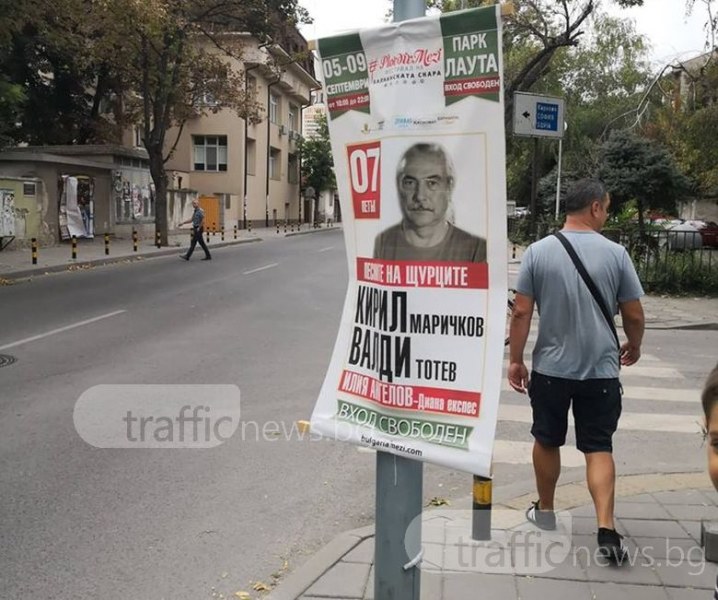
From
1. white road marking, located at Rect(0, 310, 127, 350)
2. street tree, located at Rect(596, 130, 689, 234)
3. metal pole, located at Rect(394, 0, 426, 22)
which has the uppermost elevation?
street tree, located at Rect(596, 130, 689, 234)

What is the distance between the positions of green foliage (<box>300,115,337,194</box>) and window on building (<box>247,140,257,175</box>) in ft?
27.2

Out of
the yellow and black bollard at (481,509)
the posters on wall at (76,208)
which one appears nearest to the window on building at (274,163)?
the posters on wall at (76,208)

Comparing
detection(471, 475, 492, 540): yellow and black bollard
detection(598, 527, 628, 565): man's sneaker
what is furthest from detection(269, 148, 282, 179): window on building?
detection(598, 527, 628, 565): man's sneaker

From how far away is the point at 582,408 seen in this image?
3.60 meters

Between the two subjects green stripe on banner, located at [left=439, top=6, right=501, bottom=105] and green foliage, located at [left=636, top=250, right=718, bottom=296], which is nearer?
green stripe on banner, located at [left=439, top=6, right=501, bottom=105]

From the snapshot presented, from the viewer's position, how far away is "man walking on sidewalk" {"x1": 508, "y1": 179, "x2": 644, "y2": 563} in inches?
139

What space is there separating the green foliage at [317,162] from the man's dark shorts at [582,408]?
50.9 metres

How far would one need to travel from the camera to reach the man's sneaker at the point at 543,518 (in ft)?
12.4

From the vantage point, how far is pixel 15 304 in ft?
39.3

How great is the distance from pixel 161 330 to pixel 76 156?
20.8 m

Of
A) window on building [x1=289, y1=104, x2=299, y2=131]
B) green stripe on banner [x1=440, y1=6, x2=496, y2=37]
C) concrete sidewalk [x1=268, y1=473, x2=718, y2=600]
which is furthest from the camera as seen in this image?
window on building [x1=289, y1=104, x2=299, y2=131]

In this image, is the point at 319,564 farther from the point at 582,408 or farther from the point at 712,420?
the point at 712,420

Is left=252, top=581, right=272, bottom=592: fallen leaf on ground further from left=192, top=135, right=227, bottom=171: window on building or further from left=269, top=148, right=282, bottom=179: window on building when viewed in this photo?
left=269, top=148, right=282, bottom=179: window on building

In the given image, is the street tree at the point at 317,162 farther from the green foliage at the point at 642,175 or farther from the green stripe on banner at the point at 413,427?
the green stripe on banner at the point at 413,427
